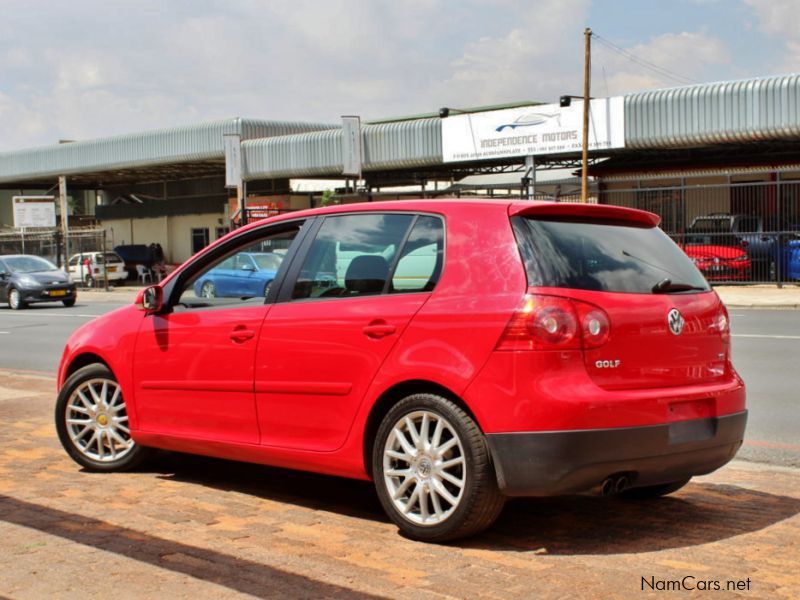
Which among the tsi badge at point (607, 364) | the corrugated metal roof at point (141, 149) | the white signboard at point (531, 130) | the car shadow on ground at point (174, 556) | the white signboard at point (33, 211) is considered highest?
the corrugated metal roof at point (141, 149)

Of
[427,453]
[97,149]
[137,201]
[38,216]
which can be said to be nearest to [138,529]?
[427,453]

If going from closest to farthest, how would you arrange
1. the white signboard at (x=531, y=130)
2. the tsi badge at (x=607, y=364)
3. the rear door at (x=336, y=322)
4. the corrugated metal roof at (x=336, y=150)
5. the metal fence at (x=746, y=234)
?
the tsi badge at (x=607, y=364), the rear door at (x=336, y=322), the metal fence at (x=746, y=234), the white signboard at (x=531, y=130), the corrugated metal roof at (x=336, y=150)

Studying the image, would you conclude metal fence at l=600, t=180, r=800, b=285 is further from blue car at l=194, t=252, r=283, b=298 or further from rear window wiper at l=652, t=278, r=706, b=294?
rear window wiper at l=652, t=278, r=706, b=294

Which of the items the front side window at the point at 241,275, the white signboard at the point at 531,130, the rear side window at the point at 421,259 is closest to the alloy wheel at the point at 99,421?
the front side window at the point at 241,275

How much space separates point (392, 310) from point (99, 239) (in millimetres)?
41075

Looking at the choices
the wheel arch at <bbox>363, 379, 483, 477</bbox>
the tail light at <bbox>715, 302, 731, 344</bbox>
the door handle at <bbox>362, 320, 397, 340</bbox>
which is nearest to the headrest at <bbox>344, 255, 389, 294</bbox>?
the door handle at <bbox>362, 320, 397, 340</bbox>

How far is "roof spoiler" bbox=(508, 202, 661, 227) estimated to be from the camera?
5141 millimetres

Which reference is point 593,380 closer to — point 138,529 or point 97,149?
point 138,529

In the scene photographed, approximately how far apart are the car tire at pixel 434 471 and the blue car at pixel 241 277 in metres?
1.29

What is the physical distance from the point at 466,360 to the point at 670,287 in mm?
1106

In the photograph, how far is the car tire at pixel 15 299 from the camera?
95.9 feet

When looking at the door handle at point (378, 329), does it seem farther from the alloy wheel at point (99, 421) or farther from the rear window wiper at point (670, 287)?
the alloy wheel at point (99, 421)

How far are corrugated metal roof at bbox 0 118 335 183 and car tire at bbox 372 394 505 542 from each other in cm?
3872

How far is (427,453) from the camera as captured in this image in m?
5.04
